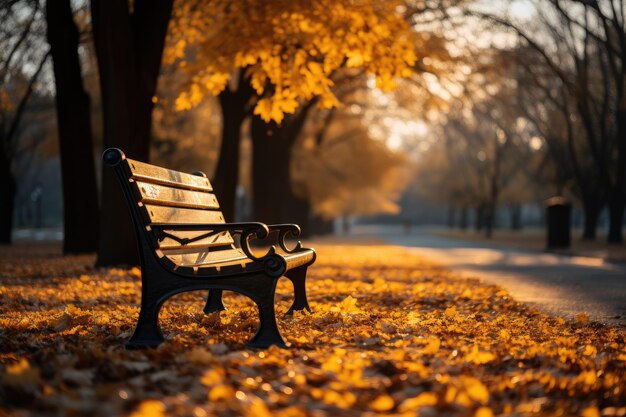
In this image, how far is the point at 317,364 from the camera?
441 cm

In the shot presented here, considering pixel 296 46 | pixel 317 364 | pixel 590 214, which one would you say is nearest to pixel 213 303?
pixel 317 364

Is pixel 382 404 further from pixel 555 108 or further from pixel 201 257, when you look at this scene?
pixel 555 108

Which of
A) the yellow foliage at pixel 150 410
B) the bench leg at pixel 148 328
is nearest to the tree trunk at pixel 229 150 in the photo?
the bench leg at pixel 148 328

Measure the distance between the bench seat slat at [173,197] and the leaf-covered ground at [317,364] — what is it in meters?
0.93

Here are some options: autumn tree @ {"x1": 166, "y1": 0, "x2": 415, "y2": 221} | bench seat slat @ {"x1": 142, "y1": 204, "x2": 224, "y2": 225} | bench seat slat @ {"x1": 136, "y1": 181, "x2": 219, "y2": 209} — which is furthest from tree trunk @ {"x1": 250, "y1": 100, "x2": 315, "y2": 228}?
bench seat slat @ {"x1": 142, "y1": 204, "x2": 224, "y2": 225}

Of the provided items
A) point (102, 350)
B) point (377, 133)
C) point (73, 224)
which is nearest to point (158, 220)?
point (102, 350)

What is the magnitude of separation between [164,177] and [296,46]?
654 centimetres

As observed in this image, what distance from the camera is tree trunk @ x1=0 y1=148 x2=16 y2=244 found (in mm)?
26938

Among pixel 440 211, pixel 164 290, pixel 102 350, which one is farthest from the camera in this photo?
pixel 440 211

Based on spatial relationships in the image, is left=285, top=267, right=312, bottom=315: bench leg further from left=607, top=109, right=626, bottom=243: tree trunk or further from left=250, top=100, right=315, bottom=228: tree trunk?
left=607, top=109, right=626, bottom=243: tree trunk

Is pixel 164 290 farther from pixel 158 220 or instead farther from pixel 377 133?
pixel 377 133

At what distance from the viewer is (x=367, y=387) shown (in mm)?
3852

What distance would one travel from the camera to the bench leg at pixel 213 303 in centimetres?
677

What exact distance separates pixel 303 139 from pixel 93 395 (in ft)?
104
